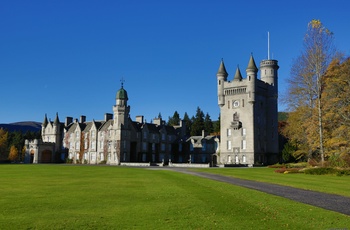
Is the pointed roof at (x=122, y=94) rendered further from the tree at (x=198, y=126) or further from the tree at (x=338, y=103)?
the tree at (x=338, y=103)

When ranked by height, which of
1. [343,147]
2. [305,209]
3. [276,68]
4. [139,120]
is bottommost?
[305,209]

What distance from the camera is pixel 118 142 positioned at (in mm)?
77062

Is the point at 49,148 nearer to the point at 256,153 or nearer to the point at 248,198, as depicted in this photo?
the point at 256,153

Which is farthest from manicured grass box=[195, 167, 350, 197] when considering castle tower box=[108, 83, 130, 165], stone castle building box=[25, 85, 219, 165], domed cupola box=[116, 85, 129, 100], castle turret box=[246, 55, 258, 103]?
domed cupola box=[116, 85, 129, 100]

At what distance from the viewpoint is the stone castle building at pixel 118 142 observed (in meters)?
78.1

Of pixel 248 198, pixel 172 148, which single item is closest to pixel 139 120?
pixel 172 148

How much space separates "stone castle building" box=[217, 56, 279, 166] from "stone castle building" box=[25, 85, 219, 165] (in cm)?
824

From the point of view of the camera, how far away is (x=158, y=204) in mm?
14250

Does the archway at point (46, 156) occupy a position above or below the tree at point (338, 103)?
below

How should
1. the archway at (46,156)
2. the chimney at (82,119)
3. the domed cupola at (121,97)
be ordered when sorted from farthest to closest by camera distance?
1. the chimney at (82,119)
2. the archway at (46,156)
3. the domed cupola at (121,97)

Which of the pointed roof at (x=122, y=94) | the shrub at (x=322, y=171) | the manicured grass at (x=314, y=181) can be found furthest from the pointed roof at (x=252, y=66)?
the manicured grass at (x=314, y=181)

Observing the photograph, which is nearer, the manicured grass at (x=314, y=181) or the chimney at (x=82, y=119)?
the manicured grass at (x=314, y=181)

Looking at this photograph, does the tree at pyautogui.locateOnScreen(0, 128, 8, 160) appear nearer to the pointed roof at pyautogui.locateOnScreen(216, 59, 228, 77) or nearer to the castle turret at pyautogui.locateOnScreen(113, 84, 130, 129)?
the castle turret at pyautogui.locateOnScreen(113, 84, 130, 129)

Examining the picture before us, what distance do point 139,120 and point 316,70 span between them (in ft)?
174
